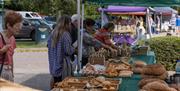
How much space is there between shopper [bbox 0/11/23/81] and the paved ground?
5.33 m

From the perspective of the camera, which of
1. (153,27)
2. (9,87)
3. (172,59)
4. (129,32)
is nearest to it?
(9,87)

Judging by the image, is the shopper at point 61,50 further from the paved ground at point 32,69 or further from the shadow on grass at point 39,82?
the shadow on grass at point 39,82

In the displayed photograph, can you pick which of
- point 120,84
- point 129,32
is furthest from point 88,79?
point 129,32

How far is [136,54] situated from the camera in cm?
902

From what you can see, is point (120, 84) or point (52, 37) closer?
point (120, 84)

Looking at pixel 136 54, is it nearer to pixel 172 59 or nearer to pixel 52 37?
pixel 52 37

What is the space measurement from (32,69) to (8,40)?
10.1 metres

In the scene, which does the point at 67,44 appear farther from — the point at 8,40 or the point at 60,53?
the point at 8,40

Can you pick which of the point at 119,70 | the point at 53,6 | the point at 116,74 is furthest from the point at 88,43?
the point at 53,6

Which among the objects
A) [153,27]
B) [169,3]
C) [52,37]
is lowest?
[153,27]

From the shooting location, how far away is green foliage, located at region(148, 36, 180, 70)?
43.9ft

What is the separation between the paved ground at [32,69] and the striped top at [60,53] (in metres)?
3.41

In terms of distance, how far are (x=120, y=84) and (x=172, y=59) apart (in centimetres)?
775

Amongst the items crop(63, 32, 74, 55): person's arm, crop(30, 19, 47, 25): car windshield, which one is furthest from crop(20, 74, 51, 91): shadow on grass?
crop(30, 19, 47, 25): car windshield
